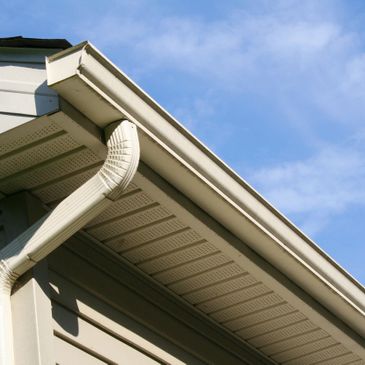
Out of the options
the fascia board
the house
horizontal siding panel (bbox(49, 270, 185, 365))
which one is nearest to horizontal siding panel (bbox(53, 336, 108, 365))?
the house

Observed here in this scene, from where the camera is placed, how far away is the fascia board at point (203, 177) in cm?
402

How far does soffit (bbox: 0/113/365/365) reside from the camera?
4.32m

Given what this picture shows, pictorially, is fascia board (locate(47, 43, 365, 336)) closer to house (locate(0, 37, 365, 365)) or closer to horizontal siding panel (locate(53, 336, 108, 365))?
house (locate(0, 37, 365, 365))

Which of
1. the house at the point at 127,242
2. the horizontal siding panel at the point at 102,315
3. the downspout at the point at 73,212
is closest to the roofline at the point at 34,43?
the house at the point at 127,242

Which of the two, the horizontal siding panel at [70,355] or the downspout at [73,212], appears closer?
the downspout at [73,212]

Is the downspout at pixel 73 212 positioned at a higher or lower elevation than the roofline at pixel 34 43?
lower

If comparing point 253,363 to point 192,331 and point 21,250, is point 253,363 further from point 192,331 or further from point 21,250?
point 21,250

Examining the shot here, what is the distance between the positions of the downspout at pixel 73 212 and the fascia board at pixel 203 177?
123 millimetres

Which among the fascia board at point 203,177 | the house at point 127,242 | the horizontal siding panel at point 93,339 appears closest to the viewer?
the fascia board at point 203,177

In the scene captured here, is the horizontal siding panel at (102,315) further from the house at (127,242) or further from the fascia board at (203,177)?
the fascia board at (203,177)

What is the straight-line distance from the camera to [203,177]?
4.56 meters

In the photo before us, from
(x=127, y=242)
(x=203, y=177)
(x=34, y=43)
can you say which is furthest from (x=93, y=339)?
(x=34, y=43)

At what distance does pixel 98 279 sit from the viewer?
15.7 ft

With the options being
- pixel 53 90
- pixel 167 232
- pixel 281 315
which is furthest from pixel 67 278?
pixel 281 315
